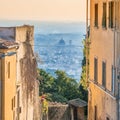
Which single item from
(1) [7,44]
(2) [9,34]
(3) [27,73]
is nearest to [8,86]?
(1) [7,44]

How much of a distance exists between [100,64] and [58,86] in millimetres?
26438

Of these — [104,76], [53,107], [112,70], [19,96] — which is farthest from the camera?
[53,107]

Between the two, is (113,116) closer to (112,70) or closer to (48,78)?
(112,70)

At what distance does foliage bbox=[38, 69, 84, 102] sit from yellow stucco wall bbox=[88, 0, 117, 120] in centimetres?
2002

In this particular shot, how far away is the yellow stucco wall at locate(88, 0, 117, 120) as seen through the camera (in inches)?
1094

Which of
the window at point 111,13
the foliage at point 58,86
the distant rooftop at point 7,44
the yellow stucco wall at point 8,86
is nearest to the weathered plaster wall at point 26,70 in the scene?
the yellow stucco wall at point 8,86

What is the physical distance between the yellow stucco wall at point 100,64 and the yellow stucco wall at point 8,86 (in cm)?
380

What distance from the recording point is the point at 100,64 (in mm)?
30266

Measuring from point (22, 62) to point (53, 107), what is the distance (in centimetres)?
780

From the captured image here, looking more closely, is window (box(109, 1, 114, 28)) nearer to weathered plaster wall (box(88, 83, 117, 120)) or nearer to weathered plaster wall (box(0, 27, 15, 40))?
weathered plaster wall (box(88, 83, 117, 120))

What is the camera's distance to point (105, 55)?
94.9 feet

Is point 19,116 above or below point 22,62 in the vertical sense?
below

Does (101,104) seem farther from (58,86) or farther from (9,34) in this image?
(58,86)

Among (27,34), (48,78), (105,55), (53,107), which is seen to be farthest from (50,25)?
(105,55)
